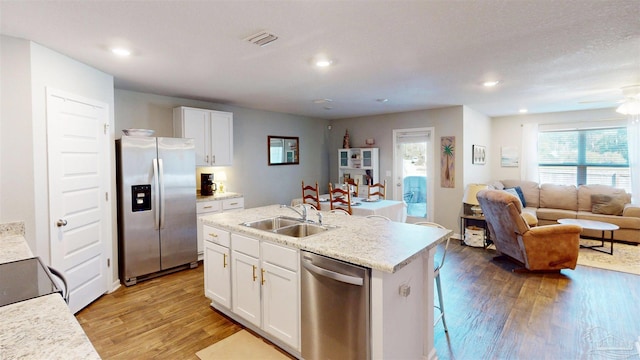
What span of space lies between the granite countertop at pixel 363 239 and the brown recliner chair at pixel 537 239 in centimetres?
193

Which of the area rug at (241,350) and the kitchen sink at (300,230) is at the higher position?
the kitchen sink at (300,230)

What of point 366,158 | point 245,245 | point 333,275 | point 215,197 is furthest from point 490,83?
point 215,197

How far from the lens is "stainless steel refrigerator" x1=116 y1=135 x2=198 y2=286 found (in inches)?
144

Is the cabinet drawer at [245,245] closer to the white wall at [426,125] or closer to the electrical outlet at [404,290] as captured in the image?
the electrical outlet at [404,290]

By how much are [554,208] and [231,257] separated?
622 cm

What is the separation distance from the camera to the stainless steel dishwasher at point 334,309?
1841mm

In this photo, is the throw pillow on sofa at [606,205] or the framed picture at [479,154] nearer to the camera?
the throw pillow on sofa at [606,205]

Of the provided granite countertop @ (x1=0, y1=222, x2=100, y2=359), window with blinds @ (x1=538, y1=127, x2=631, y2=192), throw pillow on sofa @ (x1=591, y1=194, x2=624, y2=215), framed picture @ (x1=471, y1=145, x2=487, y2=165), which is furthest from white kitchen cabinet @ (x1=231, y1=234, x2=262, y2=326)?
window with blinds @ (x1=538, y1=127, x2=631, y2=192)

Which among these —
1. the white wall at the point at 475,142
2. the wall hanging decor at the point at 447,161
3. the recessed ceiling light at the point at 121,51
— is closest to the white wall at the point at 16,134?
the recessed ceiling light at the point at 121,51

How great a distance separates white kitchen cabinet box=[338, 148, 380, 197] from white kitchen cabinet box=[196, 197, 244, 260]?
2.78m

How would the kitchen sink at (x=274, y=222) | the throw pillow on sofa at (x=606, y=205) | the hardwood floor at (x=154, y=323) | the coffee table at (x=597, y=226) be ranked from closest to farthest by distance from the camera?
the hardwood floor at (x=154, y=323) → the kitchen sink at (x=274, y=222) → the coffee table at (x=597, y=226) → the throw pillow on sofa at (x=606, y=205)

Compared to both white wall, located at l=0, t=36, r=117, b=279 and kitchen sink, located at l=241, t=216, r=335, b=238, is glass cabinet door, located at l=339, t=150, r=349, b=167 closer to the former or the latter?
kitchen sink, located at l=241, t=216, r=335, b=238

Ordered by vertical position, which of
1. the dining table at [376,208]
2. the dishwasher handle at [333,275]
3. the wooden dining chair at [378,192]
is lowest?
the dishwasher handle at [333,275]

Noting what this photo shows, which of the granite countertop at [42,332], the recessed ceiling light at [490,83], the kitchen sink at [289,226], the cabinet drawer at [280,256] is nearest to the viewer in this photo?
the granite countertop at [42,332]
